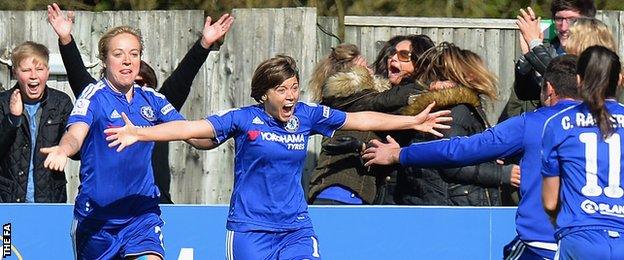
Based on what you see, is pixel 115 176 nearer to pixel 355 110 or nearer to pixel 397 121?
pixel 397 121

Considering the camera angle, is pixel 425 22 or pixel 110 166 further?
pixel 425 22

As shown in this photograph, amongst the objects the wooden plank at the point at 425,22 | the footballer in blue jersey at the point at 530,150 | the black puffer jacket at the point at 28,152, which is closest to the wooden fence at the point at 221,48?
the wooden plank at the point at 425,22

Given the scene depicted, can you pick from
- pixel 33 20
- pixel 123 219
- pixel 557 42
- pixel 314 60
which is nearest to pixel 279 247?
pixel 123 219

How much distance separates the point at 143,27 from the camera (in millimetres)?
10812

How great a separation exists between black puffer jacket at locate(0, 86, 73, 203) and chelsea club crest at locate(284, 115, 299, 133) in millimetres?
2161

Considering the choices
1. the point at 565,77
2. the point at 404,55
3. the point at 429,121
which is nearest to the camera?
the point at 565,77

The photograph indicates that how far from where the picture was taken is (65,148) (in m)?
7.16

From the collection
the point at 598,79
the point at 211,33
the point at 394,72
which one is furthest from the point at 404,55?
the point at 598,79

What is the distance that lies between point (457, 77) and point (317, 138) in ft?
7.20

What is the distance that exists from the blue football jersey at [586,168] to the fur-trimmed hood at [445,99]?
188cm

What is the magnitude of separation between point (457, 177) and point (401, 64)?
3.88 feet

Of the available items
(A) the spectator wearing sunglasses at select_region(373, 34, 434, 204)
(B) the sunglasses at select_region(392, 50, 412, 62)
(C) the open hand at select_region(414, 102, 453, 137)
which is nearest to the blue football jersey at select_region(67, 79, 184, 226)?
(C) the open hand at select_region(414, 102, 453, 137)

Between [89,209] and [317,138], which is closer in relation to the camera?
[89,209]

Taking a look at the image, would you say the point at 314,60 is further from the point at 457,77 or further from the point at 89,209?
the point at 89,209
